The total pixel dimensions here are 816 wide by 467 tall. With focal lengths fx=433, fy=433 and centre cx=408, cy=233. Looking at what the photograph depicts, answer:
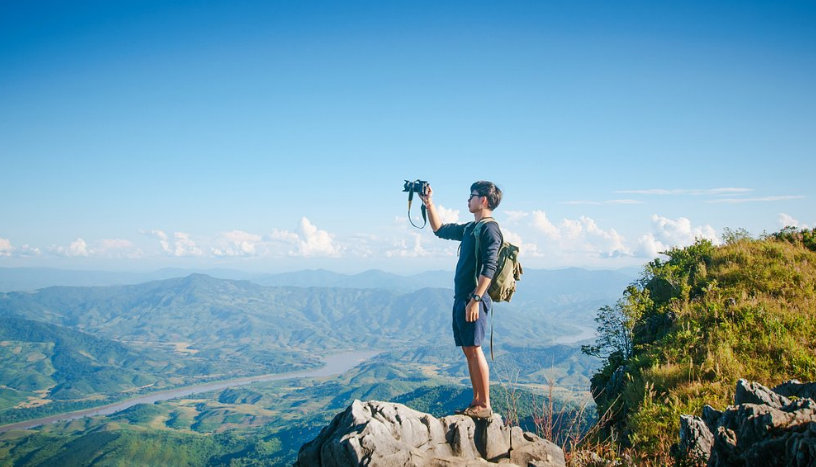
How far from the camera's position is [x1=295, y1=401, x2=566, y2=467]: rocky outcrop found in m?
5.12

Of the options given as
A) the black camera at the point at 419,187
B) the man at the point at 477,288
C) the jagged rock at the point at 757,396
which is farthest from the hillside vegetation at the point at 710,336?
the black camera at the point at 419,187

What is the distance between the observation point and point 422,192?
720 centimetres

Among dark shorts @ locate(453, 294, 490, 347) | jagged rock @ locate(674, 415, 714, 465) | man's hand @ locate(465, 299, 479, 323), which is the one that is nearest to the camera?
jagged rock @ locate(674, 415, 714, 465)

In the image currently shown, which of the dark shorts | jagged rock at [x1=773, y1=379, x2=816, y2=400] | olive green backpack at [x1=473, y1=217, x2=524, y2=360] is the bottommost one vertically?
jagged rock at [x1=773, y1=379, x2=816, y2=400]

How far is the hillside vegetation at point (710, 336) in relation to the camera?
740 centimetres

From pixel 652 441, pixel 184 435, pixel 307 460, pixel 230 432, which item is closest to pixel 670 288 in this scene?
pixel 652 441

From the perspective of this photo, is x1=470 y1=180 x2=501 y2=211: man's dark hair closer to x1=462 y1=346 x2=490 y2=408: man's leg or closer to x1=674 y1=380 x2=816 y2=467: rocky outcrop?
x1=462 y1=346 x2=490 y2=408: man's leg

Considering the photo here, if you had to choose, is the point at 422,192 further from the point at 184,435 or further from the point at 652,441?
the point at 184,435

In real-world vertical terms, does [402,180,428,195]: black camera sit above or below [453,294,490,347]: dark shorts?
above

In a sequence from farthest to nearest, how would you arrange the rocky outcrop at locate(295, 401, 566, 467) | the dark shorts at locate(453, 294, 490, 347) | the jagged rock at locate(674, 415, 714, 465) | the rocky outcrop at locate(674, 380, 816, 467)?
1. the dark shorts at locate(453, 294, 490, 347)
2. the jagged rock at locate(674, 415, 714, 465)
3. the rocky outcrop at locate(295, 401, 566, 467)
4. the rocky outcrop at locate(674, 380, 816, 467)

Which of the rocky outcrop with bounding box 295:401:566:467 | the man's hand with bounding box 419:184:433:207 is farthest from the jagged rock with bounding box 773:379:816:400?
the man's hand with bounding box 419:184:433:207

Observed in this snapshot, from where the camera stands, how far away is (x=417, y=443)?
5633 mm

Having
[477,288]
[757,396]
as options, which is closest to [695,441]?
[757,396]

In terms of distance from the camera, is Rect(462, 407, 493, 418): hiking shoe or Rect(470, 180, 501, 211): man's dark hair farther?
Rect(470, 180, 501, 211): man's dark hair
